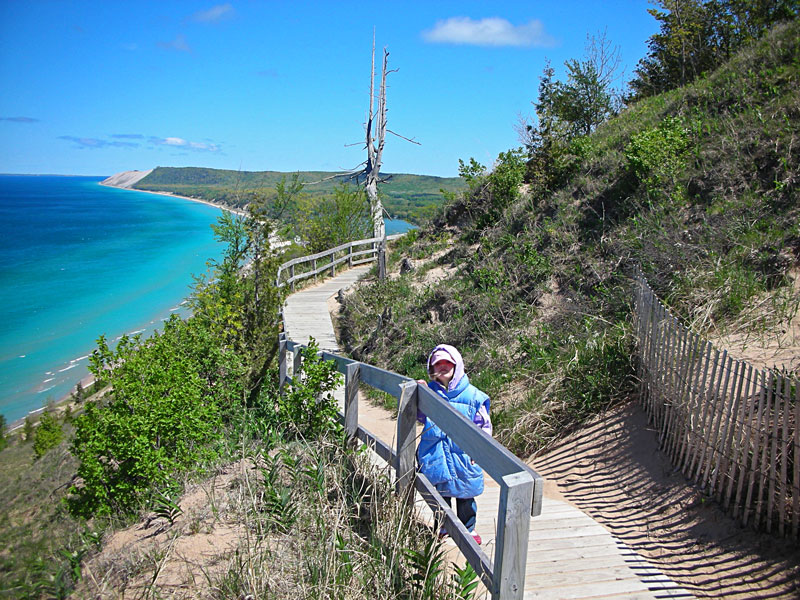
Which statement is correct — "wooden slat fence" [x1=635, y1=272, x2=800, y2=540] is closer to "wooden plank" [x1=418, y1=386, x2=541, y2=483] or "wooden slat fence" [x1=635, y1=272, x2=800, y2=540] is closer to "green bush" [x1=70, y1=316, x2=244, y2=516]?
"wooden plank" [x1=418, y1=386, x2=541, y2=483]

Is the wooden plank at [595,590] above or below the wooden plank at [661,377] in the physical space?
below

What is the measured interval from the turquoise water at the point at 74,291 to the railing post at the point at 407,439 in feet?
70.4

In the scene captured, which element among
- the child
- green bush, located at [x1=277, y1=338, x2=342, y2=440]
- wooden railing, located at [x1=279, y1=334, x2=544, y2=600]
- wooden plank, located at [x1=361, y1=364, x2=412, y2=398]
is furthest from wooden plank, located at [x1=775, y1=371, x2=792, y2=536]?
green bush, located at [x1=277, y1=338, x2=342, y2=440]

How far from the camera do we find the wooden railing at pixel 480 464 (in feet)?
7.62

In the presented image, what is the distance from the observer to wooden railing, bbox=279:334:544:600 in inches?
91.4

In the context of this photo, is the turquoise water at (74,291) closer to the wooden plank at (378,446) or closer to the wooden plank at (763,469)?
the wooden plank at (378,446)

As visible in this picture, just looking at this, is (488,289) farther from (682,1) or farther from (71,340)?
(71,340)

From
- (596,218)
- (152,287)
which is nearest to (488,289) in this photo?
(596,218)

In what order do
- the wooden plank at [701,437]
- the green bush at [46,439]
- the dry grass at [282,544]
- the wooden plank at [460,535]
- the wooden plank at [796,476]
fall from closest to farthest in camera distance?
the wooden plank at [460,535] → the dry grass at [282,544] → the wooden plank at [796,476] → the wooden plank at [701,437] → the green bush at [46,439]

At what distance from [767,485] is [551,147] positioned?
12504 mm

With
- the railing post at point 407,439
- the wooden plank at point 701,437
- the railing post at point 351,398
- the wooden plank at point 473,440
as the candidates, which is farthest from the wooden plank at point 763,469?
the railing post at point 351,398

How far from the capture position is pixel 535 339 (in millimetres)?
8828

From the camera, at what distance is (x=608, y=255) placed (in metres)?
10.2

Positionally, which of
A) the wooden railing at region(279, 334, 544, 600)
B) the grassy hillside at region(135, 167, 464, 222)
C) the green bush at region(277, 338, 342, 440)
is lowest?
the green bush at region(277, 338, 342, 440)
